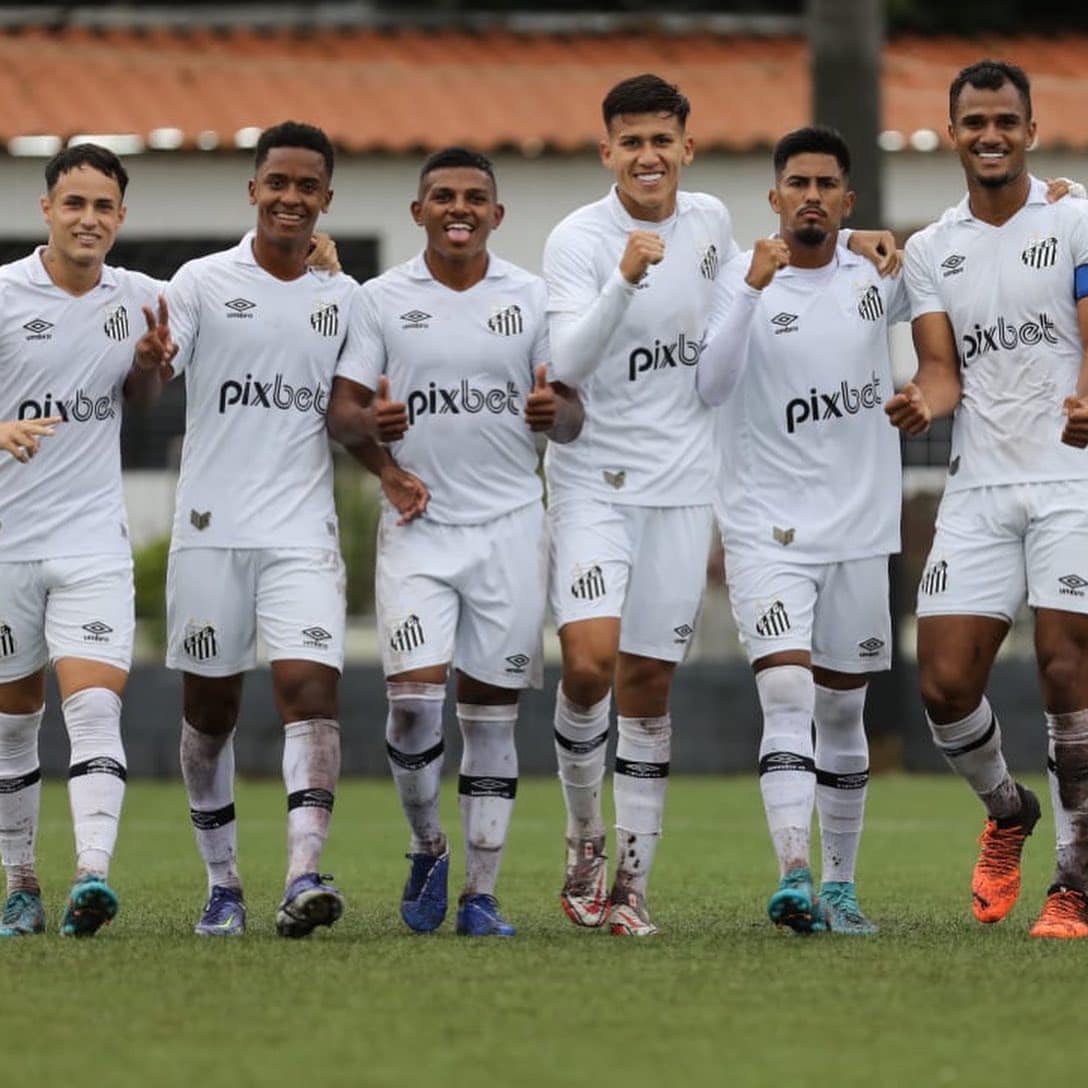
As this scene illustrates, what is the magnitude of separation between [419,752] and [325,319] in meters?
1.49

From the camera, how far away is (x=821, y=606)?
31.0ft

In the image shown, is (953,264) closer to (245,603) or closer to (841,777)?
(841,777)

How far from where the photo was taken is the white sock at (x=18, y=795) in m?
9.25

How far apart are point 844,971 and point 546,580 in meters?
2.03

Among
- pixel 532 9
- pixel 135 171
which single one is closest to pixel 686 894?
pixel 135 171

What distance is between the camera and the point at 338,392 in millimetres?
9312

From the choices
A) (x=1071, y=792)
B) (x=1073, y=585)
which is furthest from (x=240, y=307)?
(x=1071, y=792)

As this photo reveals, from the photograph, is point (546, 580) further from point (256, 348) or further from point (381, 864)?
point (381, 864)

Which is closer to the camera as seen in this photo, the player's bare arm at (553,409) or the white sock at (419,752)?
the player's bare arm at (553,409)

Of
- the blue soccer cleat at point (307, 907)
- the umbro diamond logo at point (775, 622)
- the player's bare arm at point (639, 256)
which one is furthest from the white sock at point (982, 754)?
the blue soccer cleat at point (307, 907)

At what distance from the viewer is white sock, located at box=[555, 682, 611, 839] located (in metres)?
9.51

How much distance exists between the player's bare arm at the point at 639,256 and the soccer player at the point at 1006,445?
0.91m

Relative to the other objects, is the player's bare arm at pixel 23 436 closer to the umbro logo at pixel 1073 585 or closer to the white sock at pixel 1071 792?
the umbro logo at pixel 1073 585

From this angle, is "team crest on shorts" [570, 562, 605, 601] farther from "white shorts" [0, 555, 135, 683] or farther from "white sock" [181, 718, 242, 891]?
"white shorts" [0, 555, 135, 683]
